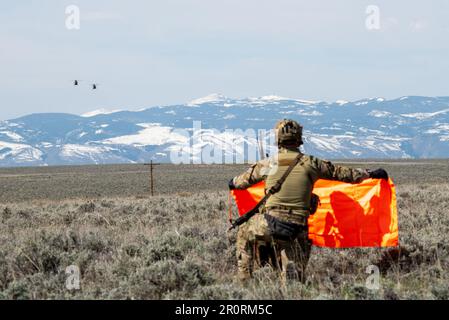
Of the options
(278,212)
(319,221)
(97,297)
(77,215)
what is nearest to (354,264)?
(319,221)

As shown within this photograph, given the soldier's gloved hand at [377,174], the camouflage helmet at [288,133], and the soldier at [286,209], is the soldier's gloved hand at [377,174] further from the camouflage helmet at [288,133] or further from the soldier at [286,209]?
the camouflage helmet at [288,133]

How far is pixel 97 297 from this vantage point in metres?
6.74

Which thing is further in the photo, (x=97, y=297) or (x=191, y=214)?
(x=191, y=214)

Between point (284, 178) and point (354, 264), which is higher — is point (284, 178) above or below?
above

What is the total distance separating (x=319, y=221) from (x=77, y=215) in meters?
10.1

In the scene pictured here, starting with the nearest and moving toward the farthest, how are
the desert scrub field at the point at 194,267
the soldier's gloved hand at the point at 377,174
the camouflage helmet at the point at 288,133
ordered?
→ the desert scrub field at the point at 194,267
the camouflage helmet at the point at 288,133
the soldier's gloved hand at the point at 377,174

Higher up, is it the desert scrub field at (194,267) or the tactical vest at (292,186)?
the tactical vest at (292,186)

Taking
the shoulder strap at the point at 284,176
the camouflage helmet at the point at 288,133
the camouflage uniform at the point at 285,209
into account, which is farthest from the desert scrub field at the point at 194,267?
the camouflage helmet at the point at 288,133

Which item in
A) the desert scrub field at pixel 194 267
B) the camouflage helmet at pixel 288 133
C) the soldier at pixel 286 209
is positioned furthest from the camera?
the camouflage helmet at pixel 288 133

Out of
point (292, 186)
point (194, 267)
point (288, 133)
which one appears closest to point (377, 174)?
point (292, 186)

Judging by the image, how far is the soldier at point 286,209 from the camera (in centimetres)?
718

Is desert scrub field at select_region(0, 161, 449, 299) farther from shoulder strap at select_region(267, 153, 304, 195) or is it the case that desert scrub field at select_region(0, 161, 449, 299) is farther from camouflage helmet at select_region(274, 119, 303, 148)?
camouflage helmet at select_region(274, 119, 303, 148)
